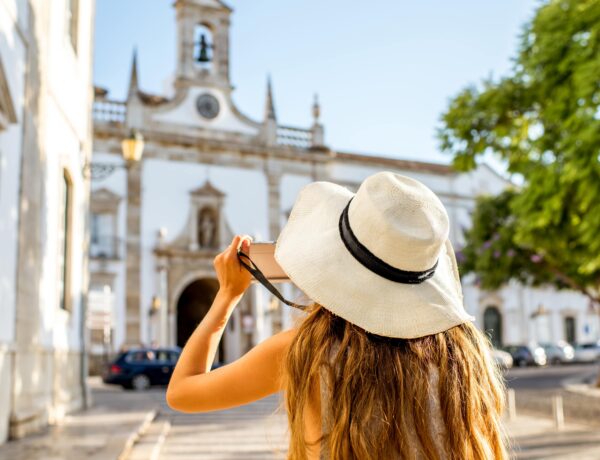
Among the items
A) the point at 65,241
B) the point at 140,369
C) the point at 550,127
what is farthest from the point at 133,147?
the point at 140,369

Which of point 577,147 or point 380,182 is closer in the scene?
point 380,182

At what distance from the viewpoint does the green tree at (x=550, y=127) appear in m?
9.79

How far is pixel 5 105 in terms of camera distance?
25.9 feet

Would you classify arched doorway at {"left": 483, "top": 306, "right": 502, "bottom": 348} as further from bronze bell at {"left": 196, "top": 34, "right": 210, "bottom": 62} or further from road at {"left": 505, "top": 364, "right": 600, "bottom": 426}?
bronze bell at {"left": 196, "top": 34, "right": 210, "bottom": 62}

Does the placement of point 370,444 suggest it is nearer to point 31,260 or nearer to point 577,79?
point 31,260

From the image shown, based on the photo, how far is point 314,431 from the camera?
182 cm

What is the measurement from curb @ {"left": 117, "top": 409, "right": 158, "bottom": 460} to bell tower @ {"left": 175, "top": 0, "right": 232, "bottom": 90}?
2234 centimetres

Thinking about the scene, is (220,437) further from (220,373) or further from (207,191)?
(207,191)

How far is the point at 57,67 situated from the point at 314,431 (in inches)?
412

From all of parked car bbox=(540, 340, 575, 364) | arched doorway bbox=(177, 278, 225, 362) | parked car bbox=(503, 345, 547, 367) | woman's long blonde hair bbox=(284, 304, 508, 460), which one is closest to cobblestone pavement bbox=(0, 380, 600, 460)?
woman's long blonde hair bbox=(284, 304, 508, 460)

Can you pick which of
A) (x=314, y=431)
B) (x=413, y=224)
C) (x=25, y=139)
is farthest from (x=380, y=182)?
(x=25, y=139)

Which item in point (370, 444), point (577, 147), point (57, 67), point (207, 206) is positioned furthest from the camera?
point (207, 206)

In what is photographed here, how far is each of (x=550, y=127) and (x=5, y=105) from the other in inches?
342

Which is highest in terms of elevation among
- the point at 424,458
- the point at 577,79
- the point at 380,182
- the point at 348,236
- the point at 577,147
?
the point at 577,79
